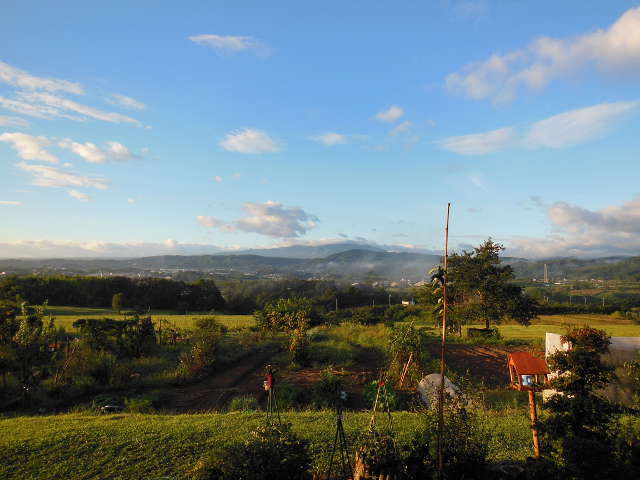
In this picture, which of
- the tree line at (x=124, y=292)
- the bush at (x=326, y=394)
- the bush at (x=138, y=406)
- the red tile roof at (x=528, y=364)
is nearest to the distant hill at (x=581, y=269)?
the tree line at (x=124, y=292)

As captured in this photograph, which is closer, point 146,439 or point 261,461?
point 261,461

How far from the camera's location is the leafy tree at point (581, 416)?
360 centimetres

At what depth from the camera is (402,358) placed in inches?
473

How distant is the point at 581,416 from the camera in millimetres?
3963

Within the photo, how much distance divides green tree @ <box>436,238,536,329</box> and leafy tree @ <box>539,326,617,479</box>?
20497 mm

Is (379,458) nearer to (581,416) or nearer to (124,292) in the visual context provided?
(581,416)

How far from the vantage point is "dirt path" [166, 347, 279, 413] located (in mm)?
9453

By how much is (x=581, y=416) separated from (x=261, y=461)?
11.5ft

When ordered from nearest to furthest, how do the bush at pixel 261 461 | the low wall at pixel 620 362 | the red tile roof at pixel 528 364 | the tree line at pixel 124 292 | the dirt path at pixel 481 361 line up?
the bush at pixel 261 461, the low wall at pixel 620 362, the red tile roof at pixel 528 364, the dirt path at pixel 481 361, the tree line at pixel 124 292

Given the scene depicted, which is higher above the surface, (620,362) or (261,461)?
(261,461)

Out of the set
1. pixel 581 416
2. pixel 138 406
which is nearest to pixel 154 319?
pixel 138 406

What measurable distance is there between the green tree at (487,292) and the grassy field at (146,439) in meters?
18.6

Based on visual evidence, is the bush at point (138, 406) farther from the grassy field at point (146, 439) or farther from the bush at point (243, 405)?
the bush at point (243, 405)

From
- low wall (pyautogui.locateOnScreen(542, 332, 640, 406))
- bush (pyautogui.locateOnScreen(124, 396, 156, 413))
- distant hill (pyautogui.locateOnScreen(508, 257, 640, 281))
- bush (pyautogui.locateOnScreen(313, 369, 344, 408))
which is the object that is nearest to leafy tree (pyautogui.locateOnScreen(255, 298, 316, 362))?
bush (pyautogui.locateOnScreen(313, 369, 344, 408))
